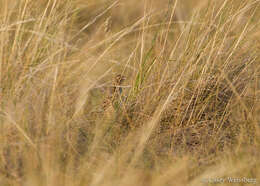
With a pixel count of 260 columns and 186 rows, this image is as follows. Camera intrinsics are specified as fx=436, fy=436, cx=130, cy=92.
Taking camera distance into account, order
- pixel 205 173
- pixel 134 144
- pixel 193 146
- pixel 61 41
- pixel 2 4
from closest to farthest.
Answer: pixel 205 173 → pixel 134 144 → pixel 193 146 → pixel 61 41 → pixel 2 4

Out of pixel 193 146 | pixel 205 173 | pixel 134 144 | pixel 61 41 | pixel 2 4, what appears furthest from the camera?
pixel 2 4

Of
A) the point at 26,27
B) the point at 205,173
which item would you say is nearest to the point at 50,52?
the point at 26,27

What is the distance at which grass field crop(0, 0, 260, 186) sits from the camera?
1.39 m

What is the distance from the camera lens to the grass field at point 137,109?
A: 139 centimetres

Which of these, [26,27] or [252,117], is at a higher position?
[26,27]

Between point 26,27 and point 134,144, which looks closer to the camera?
point 134,144

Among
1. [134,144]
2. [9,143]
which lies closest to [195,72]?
[134,144]

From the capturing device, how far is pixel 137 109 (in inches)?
68.1

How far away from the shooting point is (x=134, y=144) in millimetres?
1507

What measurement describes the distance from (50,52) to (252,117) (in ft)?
2.83

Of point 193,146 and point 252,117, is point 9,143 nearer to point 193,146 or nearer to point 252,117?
point 193,146

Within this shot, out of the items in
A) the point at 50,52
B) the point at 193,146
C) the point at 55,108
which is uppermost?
the point at 50,52

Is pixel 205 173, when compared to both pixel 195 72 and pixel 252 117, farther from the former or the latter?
pixel 195 72

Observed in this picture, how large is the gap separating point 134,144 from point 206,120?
1.08 feet
